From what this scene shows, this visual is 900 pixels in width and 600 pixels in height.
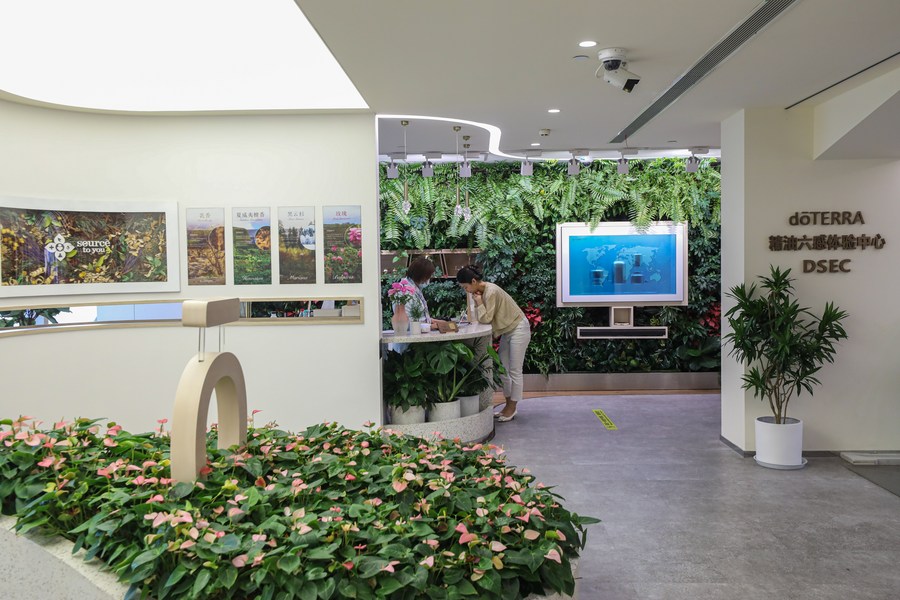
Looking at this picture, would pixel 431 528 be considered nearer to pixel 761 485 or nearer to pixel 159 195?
pixel 761 485

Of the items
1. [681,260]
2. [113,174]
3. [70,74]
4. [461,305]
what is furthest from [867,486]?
[70,74]

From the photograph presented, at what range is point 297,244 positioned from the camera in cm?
633

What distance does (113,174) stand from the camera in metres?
6.22

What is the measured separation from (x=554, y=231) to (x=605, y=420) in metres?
2.96

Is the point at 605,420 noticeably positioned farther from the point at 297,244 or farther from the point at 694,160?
the point at 297,244

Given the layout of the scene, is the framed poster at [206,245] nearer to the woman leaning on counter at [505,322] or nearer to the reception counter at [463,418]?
the reception counter at [463,418]

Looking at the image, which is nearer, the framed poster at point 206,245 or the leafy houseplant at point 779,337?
the leafy houseplant at point 779,337

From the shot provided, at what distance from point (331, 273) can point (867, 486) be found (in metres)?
4.49

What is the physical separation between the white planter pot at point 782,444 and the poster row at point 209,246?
3585 millimetres

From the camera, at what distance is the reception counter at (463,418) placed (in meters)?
6.30

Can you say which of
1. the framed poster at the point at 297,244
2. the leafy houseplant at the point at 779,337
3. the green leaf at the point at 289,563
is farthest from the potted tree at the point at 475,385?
the green leaf at the point at 289,563

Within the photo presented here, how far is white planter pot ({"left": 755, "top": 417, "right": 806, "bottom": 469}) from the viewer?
5.93 metres

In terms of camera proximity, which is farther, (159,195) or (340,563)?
(159,195)

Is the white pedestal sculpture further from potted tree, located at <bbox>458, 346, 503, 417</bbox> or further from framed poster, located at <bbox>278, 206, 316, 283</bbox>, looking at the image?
potted tree, located at <bbox>458, 346, 503, 417</bbox>
